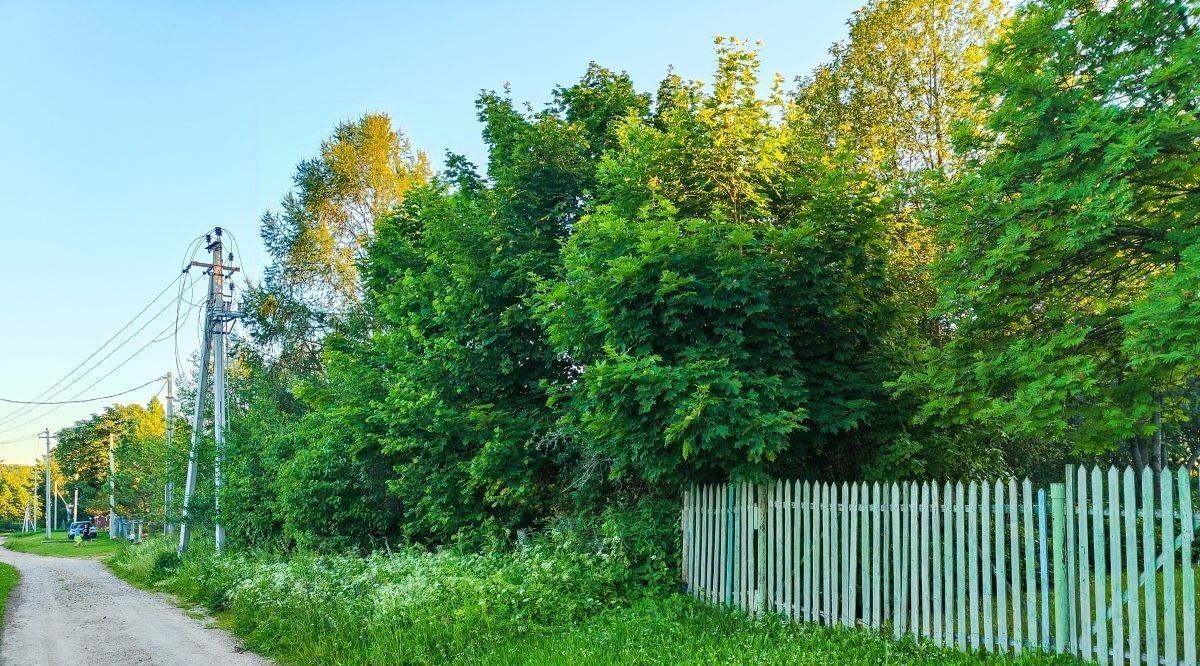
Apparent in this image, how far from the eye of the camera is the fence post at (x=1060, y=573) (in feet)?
20.2

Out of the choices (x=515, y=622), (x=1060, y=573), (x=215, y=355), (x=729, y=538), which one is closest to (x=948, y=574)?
(x=1060, y=573)

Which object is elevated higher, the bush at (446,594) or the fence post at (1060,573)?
the fence post at (1060,573)

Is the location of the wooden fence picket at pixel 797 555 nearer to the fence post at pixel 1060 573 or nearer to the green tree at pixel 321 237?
the fence post at pixel 1060 573

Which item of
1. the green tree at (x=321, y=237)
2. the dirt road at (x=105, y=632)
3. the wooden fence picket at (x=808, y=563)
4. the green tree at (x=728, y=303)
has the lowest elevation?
the dirt road at (x=105, y=632)

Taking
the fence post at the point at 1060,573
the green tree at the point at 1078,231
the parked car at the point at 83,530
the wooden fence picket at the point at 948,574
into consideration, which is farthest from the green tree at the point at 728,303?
the parked car at the point at 83,530

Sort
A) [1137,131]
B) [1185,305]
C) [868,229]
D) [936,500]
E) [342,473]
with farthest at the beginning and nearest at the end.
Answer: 1. [342,473]
2. [868,229]
3. [936,500]
4. [1137,131]
5. [1185,305]

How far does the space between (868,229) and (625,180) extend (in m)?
3.35

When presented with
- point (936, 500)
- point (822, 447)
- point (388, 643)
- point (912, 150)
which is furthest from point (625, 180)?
point (912, 150)

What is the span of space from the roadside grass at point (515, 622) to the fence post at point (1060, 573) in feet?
0.78

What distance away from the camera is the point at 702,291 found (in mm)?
9266

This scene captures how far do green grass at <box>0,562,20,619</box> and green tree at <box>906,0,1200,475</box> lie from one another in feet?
56.9

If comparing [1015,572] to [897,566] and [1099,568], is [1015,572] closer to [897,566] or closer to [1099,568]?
[1099,568]

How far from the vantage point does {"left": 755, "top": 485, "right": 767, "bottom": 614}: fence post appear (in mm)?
8680

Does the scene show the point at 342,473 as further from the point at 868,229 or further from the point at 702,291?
the point at 868,229
